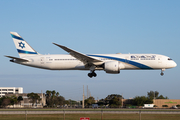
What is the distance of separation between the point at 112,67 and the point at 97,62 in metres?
2.90

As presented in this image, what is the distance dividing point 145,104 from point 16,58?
32.2 m

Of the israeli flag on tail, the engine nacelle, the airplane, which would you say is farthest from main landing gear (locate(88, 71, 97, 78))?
the israeli flag on tail

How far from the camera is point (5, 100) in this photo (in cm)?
7119

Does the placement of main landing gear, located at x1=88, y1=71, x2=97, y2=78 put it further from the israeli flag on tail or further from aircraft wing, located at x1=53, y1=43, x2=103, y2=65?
the israeli flag on tail

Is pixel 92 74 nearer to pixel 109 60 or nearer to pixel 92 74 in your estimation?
pixel 92 74

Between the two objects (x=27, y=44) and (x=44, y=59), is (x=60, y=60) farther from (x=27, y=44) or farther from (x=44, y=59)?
(x=27, y=44)

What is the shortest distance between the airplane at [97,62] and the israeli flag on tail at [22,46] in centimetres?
136

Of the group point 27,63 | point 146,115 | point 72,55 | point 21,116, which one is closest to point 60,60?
point 72,55

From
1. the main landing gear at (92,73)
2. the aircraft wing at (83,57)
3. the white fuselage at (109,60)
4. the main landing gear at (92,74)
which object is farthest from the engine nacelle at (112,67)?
the main landing gear at (92,74)

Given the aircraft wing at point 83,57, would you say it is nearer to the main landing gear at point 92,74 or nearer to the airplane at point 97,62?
the airplane at point 97,62

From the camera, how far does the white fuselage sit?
4162 cm

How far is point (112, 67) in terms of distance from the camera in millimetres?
40688

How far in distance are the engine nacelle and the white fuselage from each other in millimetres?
994

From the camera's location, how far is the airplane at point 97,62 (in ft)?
136
